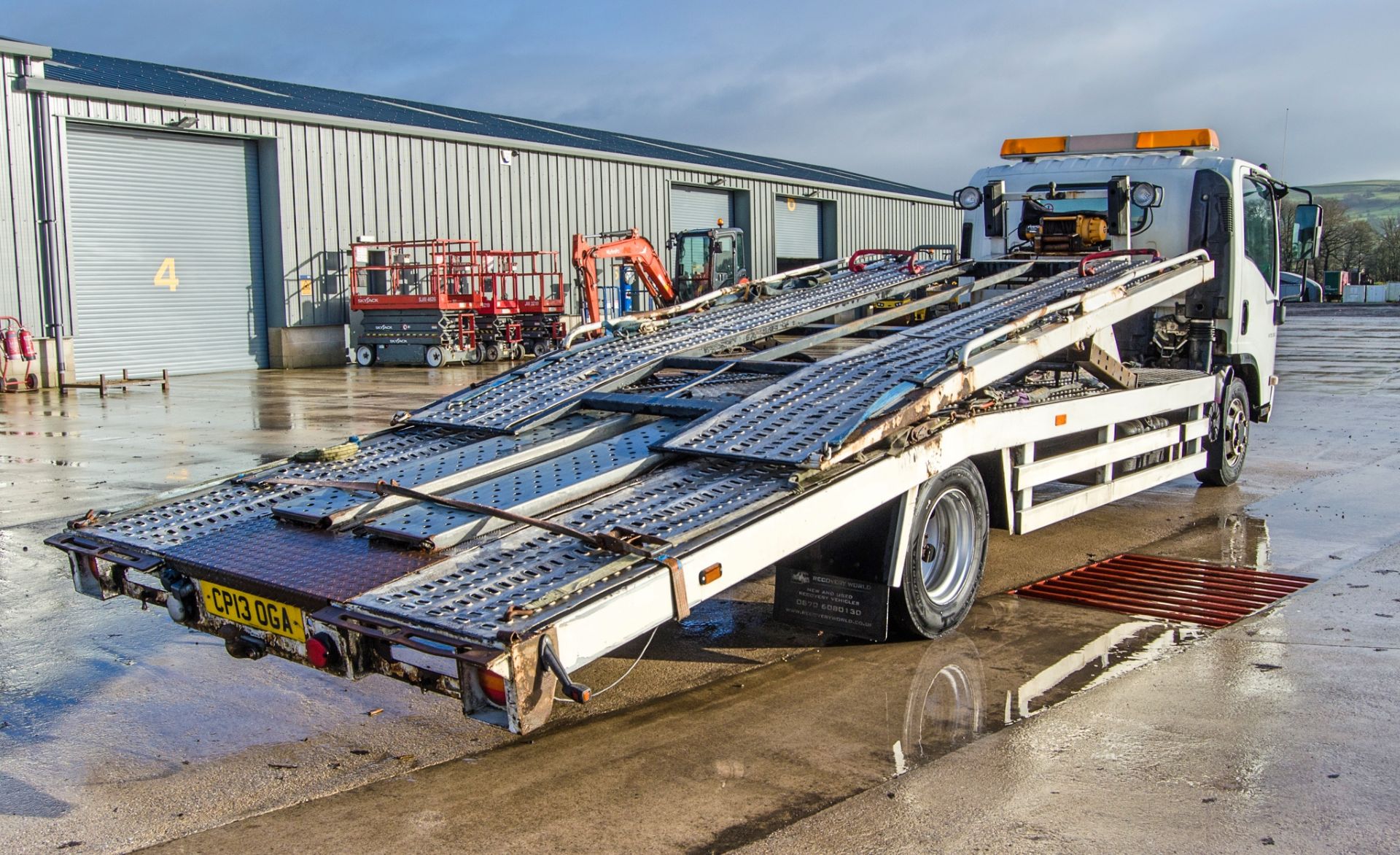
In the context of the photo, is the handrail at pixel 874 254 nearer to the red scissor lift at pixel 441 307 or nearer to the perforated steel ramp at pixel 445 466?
the perforated steel ramp at pixel 445 466

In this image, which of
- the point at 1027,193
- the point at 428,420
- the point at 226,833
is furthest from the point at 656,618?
the point at 1027,193

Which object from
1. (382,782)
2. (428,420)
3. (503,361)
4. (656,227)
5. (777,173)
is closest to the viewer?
(382,782)

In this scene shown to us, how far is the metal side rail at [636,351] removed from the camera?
614 centimetres

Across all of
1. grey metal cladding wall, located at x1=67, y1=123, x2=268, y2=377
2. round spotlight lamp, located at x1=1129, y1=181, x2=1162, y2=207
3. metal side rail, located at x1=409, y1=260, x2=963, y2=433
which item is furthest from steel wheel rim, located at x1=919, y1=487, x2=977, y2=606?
grey metal cladding wall, located at x1=67, y1=123, x2=268, y2=377

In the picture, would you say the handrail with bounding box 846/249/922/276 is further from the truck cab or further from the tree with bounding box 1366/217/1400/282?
the tree with bounding box 1366/217/1400/282

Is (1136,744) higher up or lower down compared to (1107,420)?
lower down

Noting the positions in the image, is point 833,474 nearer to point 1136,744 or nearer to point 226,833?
point 1136,744

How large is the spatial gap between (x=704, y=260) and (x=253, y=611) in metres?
24.4

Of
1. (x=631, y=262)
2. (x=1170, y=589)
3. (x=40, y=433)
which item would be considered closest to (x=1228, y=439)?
A: (x=1170, y=589)

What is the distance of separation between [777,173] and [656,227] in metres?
7.13

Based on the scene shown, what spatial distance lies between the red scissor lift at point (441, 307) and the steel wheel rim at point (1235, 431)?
→ 17.7 metres

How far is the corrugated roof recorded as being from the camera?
2423 cm

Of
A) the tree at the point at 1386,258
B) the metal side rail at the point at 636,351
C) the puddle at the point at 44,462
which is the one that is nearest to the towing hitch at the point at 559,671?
the metal side rail at the point at 636,351

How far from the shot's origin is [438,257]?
27594 mm
